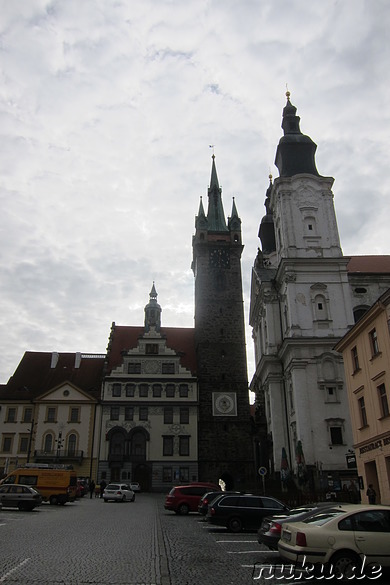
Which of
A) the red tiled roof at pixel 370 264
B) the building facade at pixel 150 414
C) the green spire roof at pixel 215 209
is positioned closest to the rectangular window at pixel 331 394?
the red tiled roof at pixel 370 264

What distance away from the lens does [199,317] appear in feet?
198

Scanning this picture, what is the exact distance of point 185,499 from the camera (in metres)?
27.1

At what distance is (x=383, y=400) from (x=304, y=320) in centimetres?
1843

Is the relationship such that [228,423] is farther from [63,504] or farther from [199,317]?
[63,504]

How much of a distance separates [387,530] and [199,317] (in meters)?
50.2

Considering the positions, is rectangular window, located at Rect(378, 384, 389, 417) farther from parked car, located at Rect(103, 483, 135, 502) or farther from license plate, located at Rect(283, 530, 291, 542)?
parked car, located at Rect(103, 483, 135, 502)

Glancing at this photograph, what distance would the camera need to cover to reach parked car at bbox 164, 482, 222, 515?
27031mm

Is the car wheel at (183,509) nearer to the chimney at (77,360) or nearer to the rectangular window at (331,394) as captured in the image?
the rectangular window at (331,394)

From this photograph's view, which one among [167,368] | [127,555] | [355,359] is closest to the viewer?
[127,555]

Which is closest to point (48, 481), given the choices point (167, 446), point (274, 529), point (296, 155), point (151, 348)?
point (274, 529)

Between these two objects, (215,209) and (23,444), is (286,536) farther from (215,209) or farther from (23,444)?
(215,209)

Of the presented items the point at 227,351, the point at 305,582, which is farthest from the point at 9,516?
the point at 227,351

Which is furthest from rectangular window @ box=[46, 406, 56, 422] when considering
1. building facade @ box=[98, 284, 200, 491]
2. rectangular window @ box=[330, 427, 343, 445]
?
rectangular window @ box=[330, 427, 343, 445]

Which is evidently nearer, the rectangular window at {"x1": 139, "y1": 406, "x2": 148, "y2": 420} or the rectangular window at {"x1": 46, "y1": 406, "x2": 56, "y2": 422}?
the rectangular window at {"x1": 139, "y1": 406, "x2": 148, "y2": 420}
